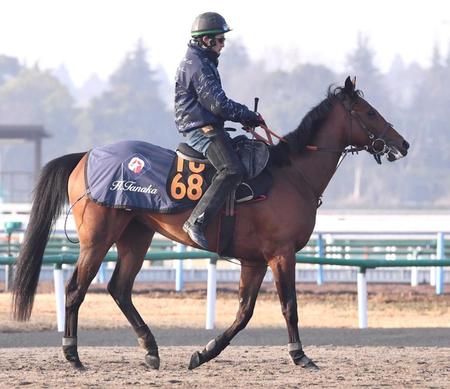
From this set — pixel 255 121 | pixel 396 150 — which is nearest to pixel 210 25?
pixel 255 121

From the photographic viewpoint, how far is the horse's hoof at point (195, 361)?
10711 mm

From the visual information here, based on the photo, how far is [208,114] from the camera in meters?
10.8

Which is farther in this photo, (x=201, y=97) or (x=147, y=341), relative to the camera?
(x=147, y=341)

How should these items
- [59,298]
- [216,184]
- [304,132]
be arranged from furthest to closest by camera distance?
[59,298] < [304,132] < [216,184]

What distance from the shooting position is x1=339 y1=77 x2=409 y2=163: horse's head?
11164 millimetres

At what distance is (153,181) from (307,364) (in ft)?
5.94

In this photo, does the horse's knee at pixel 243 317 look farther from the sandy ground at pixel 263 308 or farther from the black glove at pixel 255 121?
the sandy ground at pixel 263 308

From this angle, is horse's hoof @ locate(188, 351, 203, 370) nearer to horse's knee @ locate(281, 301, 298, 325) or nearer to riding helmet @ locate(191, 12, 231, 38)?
horse's knee @ locate(281, 301, 298, 325)

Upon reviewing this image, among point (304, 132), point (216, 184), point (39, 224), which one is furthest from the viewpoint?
point (39, 224)

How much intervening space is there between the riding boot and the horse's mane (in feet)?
1.54

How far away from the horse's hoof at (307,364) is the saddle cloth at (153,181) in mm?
1282

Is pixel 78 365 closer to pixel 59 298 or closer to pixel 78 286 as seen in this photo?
pixel 78 286

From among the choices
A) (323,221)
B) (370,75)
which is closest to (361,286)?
(323,221)

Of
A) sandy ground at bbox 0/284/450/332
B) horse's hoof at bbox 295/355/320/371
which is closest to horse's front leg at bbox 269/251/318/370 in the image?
horse's hoof at bbox 295/355/320/371
